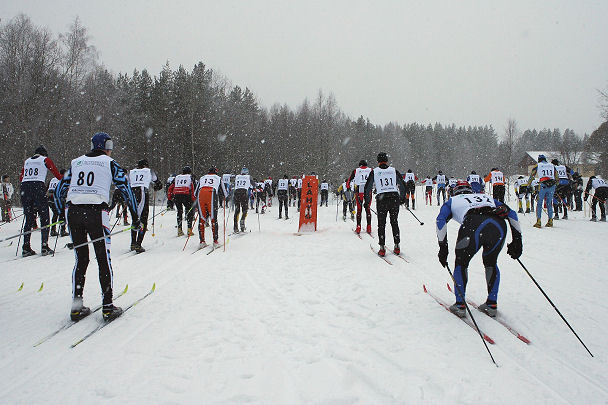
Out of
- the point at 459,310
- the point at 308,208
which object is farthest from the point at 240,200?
the point at 459,310

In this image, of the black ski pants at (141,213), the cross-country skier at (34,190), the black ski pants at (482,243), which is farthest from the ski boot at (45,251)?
the black ski pants at (482,243)

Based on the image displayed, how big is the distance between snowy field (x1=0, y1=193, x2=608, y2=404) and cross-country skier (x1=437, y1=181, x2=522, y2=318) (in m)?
0.37

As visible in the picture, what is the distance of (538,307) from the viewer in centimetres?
396

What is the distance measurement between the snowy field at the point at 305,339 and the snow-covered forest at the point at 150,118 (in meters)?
24.3

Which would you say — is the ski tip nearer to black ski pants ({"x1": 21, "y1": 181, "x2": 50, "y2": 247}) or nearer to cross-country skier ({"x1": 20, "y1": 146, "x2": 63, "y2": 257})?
cross-country skier ({"x1": 20, "y1": 146, "x2": 63, "y2": 257})

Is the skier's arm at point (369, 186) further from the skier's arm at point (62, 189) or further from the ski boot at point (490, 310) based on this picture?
the skier's arm at point (62, 189)

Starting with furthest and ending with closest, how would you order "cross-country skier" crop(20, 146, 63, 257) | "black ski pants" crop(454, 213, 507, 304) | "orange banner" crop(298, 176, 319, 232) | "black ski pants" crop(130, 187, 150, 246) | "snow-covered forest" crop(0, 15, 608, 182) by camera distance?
1. "snow-covered forest" crop(0, 15, 608, 182)
2. "orange banner" crop(298, 176, 319, 232)
3. "black ski pants" crop(130, 187, 150, 246)
4. "cross-country skier" crop(20, 146, 63, 257)
5. "black ski pants" crop(454, 213, 507, 304)

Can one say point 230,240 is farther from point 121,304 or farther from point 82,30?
point 82,30

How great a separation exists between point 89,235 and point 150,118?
1390 inches

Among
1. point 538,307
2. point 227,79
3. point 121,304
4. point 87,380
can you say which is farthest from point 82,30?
point 538,307

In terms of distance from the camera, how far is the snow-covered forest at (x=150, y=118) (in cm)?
2291

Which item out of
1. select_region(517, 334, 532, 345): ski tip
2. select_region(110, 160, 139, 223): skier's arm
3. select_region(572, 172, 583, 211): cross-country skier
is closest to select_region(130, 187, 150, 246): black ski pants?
select_region(110, 160, 139, 223): skier's arm

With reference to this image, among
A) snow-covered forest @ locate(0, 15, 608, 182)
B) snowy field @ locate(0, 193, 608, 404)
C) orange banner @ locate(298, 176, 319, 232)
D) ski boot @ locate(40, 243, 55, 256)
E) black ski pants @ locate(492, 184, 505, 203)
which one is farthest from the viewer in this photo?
snow-covered forest @ locate(0, 15, 608, 182)

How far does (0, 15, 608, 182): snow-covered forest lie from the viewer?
75.2ft
